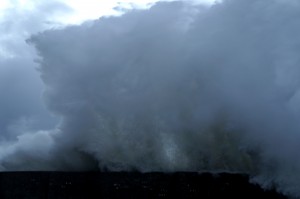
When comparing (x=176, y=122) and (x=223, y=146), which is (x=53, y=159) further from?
(x=223, y=146)

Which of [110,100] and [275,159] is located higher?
[110,100]

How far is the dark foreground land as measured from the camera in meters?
13.8

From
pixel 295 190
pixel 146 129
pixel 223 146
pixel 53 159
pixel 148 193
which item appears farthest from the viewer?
pixel 53 159

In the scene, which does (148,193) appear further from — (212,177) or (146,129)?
(146,129)

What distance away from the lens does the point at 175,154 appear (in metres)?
15.8

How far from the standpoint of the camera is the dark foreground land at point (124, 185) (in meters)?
13.8

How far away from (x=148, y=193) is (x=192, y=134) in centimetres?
246

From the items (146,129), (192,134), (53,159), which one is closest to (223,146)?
(192,134)

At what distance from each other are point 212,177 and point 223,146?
1.56 m

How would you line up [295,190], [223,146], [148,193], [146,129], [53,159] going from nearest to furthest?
[295,190] → [148,193] → [223,146] → [146,129] → [53,159]

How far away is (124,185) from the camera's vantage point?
46.7 ft

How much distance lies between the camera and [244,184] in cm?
1374

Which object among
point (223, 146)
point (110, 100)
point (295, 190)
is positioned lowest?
point (295, 190)

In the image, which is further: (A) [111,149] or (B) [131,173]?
(A) [111,149]
